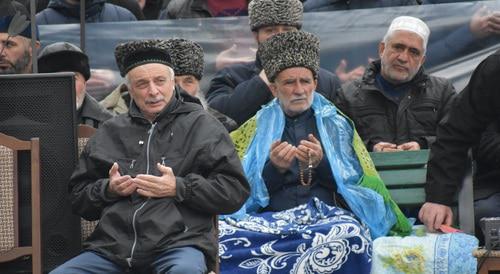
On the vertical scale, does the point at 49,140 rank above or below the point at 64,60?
below

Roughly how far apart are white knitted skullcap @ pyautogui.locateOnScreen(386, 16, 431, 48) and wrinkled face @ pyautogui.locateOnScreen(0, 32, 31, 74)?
228 centimetres

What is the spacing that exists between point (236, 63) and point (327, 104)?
1632mm

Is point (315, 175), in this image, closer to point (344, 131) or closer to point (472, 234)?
point (344, 131)

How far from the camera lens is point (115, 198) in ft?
25.6

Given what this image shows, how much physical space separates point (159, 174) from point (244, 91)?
188 cm

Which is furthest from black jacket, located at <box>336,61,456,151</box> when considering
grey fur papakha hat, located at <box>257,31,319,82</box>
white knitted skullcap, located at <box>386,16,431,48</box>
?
grey fur papakha hat, located at <box>257,31,319,82</box>

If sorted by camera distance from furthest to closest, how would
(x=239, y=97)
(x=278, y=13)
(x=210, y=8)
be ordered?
(x=210, y=8)
(x=278, y=13)
(x=239, y=97)

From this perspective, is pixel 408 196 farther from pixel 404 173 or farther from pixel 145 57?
pixel 145 57

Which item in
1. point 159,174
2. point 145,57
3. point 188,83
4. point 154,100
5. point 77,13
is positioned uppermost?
point 77,13

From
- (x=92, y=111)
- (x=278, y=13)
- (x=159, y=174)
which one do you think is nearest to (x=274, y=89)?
(x=278, y=13)

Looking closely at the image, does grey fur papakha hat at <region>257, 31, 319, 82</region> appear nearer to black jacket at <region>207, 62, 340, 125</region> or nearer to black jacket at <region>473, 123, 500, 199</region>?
black jacket at <region>207, 62, 340, 125</region>

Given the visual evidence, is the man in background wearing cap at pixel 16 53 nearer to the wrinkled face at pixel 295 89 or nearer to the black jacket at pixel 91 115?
the black jacket at pixel 91 115

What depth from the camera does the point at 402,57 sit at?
930 centimetres

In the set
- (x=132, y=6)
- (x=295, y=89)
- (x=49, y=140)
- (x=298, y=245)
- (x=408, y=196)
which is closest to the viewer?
(x=49, y=140)
